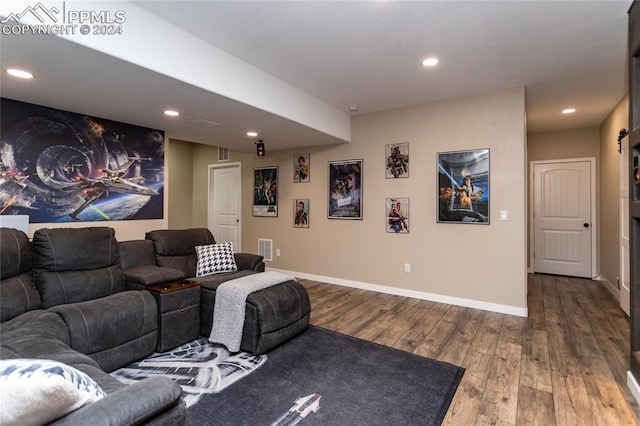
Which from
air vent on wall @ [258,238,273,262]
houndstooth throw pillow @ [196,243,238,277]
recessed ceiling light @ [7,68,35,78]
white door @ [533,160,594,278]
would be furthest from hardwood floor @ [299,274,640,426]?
recessed ceiling light @ [7,68,35,78]

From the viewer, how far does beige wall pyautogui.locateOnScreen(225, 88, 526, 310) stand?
3.70 metres

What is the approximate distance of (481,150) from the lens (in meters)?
3.86

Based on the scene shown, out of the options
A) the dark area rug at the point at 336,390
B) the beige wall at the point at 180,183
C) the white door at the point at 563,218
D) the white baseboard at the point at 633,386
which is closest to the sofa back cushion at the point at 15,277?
the dark area rug at the point at 336,390

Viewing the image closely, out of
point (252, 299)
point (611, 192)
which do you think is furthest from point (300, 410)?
point (611, 192)

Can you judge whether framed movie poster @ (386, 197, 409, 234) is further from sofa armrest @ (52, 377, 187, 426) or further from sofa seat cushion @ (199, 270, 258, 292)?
sofa armrest @ (52, 377, 187, 426)

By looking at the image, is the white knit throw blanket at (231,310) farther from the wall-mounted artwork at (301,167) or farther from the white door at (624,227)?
the white door at (624,227)

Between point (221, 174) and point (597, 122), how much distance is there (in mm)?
6779

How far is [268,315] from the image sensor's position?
264cm

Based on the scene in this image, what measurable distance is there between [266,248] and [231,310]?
10.5ft

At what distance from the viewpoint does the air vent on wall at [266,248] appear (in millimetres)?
5820

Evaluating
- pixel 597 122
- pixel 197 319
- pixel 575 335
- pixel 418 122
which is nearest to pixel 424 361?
pixel 575 335

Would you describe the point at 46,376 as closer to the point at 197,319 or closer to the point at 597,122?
the point at 197,319

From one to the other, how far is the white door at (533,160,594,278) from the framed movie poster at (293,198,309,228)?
165 inches

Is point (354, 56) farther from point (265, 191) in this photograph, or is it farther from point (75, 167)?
point (265, 191)
